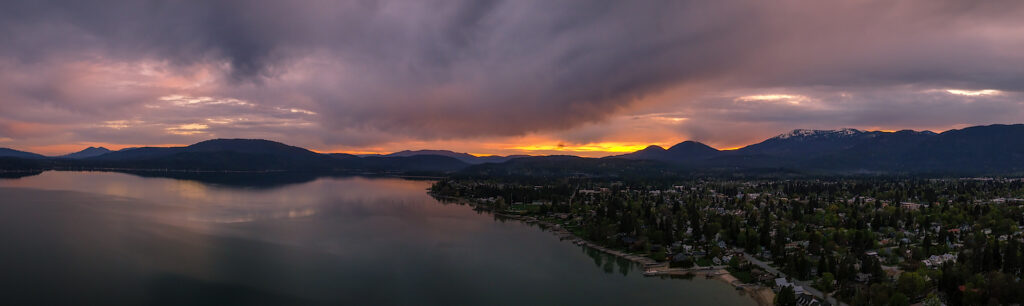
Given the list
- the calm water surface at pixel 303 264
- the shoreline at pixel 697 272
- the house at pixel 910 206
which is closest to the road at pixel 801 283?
the shoreline at pixel 697 272

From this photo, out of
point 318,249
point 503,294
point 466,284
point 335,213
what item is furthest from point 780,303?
point 335,213

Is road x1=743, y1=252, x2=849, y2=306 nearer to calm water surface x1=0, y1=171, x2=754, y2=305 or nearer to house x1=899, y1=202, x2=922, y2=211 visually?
calm water surface x1=0, y1=171, x2=754, y2=305

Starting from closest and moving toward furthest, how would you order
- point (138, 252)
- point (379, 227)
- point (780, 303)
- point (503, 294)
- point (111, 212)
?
point (780, 303) < point (503, 294) < point (138, 252) < point (379, 227) < point (111, 212)

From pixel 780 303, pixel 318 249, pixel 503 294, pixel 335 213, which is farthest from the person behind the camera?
pixel 335 213

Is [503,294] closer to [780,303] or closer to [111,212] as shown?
[780,303]

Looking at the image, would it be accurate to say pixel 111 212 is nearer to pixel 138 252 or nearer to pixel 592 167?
pixel 138 252

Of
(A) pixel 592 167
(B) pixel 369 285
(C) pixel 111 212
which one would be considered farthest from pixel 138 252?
(A) pixel 592 167

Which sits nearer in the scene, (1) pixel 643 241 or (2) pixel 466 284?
(2) pixel 466 284
